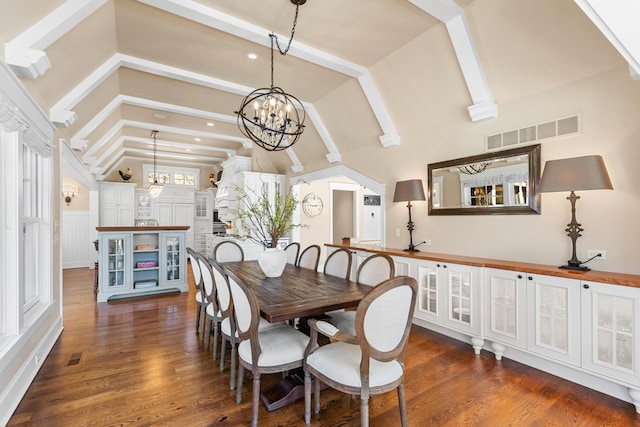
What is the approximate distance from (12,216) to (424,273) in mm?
3836

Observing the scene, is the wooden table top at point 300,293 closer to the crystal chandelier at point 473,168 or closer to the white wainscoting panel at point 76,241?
the crystal chandelier at point 473,168

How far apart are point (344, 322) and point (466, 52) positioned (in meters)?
2.84

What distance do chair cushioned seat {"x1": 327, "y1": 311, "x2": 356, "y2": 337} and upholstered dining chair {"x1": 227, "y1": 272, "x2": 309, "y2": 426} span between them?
0.49m

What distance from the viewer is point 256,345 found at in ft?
6.36

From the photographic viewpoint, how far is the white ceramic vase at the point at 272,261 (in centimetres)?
298

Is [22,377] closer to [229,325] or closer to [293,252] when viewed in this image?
[229,325]

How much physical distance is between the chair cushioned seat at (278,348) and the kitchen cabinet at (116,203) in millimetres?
8027

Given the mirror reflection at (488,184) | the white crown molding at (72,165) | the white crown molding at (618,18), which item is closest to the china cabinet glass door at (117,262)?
the white crown molding at (72,165)

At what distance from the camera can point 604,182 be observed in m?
2.30

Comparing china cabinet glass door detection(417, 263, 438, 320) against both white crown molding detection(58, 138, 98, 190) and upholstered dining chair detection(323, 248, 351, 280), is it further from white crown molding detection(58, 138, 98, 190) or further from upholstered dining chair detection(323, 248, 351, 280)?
white crown molding detection(58, 138, 98, 190)

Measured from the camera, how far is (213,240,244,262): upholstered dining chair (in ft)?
14.2

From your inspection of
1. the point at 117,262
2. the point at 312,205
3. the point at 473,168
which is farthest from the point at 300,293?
the point at 312,205

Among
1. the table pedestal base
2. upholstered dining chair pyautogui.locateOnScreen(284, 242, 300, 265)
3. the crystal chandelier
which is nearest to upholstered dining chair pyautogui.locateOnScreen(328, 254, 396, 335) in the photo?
the table pedestal base

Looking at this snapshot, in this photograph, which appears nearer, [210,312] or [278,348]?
[278,348]
